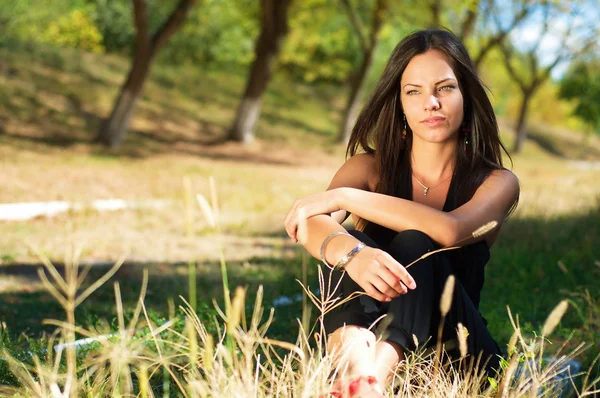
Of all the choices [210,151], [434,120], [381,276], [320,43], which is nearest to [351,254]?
[381,276]

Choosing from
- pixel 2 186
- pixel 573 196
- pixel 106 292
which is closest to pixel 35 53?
pixel 2 186

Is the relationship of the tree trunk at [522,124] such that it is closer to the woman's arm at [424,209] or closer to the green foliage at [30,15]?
the green foliage at [30,15]

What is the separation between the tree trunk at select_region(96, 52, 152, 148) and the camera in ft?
51.8

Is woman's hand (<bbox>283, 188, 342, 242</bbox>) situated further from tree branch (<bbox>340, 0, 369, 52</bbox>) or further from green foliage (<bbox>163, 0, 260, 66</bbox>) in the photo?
green foliage (<bbox>163, 0, 260, 66</bbox>)

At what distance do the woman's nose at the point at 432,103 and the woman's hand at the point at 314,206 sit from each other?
0.47 meters

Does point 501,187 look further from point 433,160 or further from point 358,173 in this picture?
point 358,173

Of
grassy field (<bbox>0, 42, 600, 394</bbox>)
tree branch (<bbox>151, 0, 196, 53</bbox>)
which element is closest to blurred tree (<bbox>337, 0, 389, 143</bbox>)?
grassy field (<bbox>0, 42, 600, 394</bbox>)

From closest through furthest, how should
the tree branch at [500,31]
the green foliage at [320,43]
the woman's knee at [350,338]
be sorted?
the woman's knee at [350,338], the green foliage at [320,43], the tree branch at [500,31]

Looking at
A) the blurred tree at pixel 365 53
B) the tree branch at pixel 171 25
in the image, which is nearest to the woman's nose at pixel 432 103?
the tree branch at pixel 171 25

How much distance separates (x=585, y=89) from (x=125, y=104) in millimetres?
26310

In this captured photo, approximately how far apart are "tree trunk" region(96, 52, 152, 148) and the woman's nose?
527 inches

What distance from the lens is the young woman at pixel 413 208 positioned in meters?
2.63

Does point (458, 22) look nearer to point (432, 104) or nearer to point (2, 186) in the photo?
point (2, 186)

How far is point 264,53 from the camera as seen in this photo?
19.3 metres
